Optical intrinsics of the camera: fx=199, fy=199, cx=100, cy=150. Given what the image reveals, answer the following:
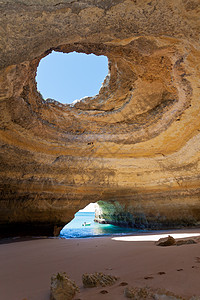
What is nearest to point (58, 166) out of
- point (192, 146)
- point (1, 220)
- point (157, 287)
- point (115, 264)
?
point (1, 220)

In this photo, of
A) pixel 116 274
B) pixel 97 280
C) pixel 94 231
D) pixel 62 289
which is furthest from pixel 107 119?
pixel 94 231

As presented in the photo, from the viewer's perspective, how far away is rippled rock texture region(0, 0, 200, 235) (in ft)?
8.87

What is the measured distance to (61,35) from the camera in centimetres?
298

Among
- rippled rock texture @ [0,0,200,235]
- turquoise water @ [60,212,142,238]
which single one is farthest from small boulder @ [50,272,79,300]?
turquoise water @ [60,212,142,238]

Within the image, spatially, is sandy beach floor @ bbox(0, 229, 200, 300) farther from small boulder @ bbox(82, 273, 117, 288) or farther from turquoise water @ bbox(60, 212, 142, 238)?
turquoise water @ bbox(60, 212, 142, 238)

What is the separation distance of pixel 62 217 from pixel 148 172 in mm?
3757

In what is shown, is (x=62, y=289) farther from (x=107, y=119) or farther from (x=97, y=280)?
(x=107, y=119)

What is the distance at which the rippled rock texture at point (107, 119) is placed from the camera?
2705 millimetres

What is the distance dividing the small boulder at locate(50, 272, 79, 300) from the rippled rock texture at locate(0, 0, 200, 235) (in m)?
2.83

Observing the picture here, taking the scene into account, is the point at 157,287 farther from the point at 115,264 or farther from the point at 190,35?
the point at 190,35

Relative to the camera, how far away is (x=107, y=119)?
5.98m

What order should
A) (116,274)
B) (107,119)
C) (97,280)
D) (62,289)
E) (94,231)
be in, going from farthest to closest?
(94,231)
(107,119)
(116,274)
(97,280)
(62,289)

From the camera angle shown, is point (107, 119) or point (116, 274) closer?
point (116, 274)

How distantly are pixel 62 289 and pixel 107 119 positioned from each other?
16.7ft
